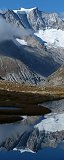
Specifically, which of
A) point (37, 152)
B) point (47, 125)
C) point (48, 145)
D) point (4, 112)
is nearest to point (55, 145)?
point (48, 145)

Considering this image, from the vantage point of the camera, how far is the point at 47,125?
202ft

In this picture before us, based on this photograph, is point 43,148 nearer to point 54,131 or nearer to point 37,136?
point 37,136

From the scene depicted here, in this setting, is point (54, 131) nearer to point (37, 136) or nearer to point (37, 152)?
point (37, 136)

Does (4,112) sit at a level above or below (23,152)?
above

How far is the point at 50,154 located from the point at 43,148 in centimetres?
342

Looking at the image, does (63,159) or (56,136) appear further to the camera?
(56,136)

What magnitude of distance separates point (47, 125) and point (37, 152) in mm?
20286

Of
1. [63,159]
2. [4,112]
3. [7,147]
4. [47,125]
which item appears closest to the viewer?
[63,159]

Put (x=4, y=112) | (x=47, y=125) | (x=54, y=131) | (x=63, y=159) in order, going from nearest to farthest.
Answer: (x=63, y=159) < (x=54, y=131) < (x=47, y=125) < (x=4, y=112)

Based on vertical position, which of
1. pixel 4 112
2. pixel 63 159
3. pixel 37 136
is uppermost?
pixel 4 112

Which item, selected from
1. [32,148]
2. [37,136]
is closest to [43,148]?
[32,148]

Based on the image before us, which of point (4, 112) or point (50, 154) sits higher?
point (4, 112)

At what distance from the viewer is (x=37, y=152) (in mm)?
41438

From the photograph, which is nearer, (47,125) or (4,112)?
(47,125)
